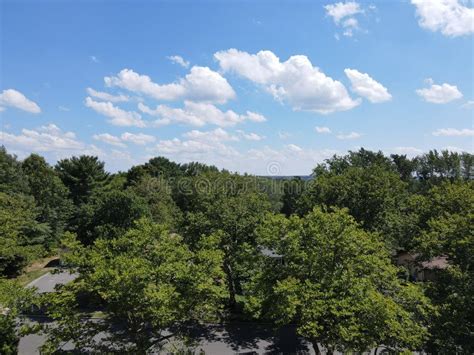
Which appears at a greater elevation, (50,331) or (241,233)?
(241,233)

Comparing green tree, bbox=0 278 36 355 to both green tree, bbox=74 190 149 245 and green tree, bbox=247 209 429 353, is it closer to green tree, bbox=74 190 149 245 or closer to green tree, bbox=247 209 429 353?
green tree, bbox=247 209 429 353

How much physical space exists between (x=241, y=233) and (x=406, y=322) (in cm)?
1205

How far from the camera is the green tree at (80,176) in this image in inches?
1827

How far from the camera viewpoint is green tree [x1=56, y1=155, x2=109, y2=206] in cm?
4641

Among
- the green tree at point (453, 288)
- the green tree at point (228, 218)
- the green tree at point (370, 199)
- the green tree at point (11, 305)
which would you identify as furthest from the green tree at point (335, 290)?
A: the green tree at point (370, 199)

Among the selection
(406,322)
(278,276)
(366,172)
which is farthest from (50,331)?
(366,172)

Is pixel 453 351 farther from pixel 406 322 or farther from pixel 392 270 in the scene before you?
pixel 392 270

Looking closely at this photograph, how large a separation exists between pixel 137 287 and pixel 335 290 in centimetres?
717

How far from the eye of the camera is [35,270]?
35.2 m

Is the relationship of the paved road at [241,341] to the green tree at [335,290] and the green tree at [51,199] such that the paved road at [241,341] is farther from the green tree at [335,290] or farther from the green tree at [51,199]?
the green tree at [51,199]

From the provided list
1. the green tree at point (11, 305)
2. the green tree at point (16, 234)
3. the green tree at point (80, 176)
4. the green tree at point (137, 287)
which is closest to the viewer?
the green tree at point (137, 287)

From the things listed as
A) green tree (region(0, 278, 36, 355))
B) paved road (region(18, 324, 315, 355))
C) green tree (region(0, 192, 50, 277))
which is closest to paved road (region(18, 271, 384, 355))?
paved road (region(18, 324, 315, 355))

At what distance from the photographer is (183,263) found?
12.0 metres

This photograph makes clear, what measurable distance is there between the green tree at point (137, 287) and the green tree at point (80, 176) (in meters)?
37.8
